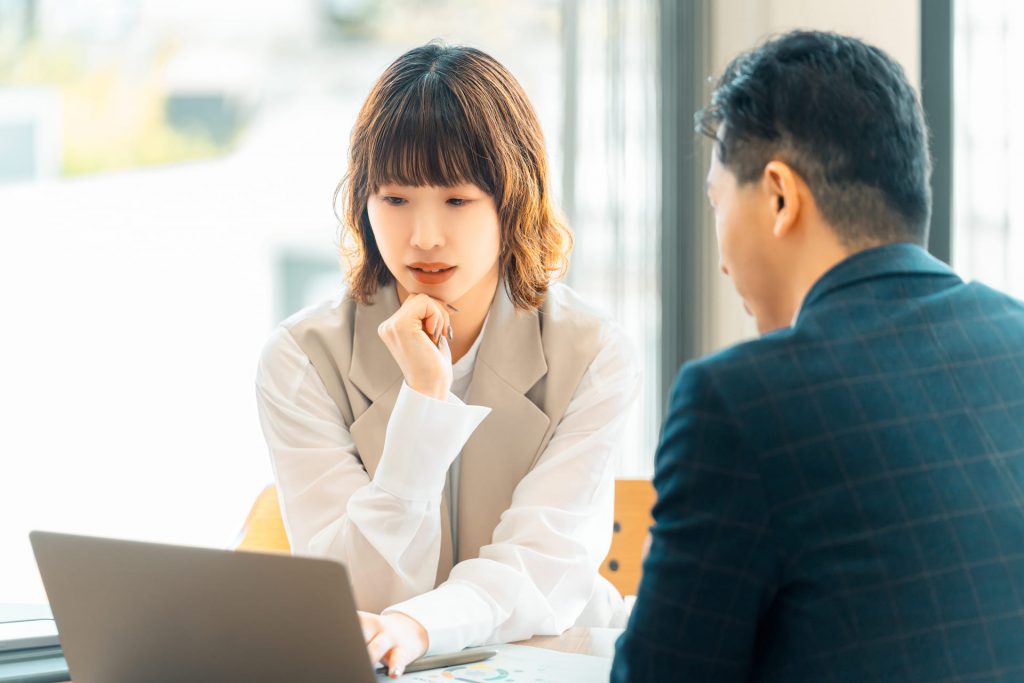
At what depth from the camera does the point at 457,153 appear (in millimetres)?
1354

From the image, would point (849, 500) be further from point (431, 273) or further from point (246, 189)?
point (246, 189)

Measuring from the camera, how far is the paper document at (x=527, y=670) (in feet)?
3.36

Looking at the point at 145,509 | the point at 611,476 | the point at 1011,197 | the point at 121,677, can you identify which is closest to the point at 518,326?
the point at 611,476

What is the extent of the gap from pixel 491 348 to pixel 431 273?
15cm

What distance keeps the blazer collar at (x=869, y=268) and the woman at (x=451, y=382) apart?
578 mm

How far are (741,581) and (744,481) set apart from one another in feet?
0.23

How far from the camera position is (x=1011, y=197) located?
91.0 inches

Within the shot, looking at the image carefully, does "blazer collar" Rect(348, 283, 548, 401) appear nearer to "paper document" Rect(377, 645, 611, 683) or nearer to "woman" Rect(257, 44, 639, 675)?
"woman" Rect(257, 44, 639, 675)

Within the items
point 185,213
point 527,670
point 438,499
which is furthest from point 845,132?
point 185,213

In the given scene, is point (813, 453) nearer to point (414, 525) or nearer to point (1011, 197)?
point (414, 525)

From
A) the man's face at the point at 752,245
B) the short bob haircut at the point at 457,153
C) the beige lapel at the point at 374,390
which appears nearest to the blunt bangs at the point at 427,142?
the short bob haircut at the point at 457,153

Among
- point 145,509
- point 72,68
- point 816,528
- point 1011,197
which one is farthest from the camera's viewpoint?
point 72,68

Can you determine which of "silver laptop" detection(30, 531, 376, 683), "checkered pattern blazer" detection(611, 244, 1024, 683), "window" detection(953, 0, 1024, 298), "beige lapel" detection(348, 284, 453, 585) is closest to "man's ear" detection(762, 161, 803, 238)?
"checkered pattern blazer" detection(611, 244, 1024, 683)

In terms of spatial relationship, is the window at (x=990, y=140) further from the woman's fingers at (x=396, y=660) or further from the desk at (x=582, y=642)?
the woman's fingers at (x=396, y=660)
